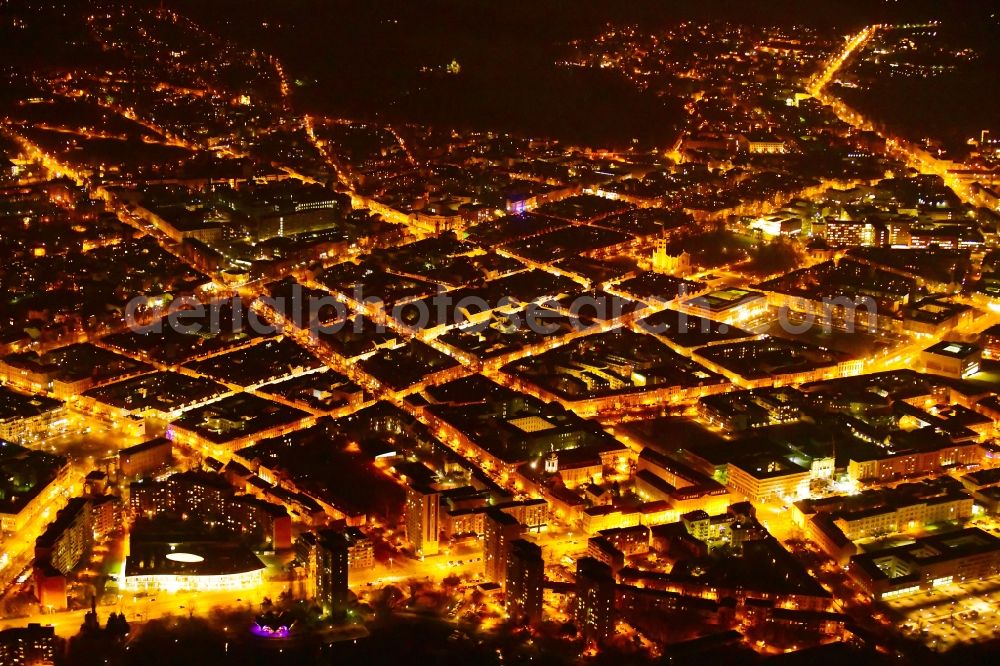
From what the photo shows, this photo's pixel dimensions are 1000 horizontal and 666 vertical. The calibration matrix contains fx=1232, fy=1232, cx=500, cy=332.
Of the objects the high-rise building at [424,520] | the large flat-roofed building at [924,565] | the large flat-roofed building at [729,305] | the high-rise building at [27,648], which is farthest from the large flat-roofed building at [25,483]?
the large flat-roofed building at [729,305]

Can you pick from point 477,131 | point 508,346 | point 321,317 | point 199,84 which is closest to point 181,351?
point 321,317

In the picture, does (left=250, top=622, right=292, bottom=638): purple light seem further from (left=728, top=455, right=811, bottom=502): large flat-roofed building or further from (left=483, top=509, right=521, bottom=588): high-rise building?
(left=728, top=455, right=811, bottom=502): large flat-roofed building

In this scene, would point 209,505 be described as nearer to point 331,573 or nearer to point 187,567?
point 187,567

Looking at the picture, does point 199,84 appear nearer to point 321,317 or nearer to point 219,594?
point 321,317

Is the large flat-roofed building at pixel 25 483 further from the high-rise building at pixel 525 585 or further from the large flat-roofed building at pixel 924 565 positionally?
the large flat-roofed building at pixel 924 565

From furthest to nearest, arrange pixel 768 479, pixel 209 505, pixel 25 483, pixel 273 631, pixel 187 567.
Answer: pixel 768 479 < pixel 25 483 < pixel 209 505 < pixel 187 567 < pixel 273 631

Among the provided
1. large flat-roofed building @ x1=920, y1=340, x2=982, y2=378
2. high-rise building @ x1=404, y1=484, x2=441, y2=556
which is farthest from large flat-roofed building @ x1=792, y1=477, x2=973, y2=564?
large flat-roofed building @ x1=920, y1=340, x2=982, y2=378

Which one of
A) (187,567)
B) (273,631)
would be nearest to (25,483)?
(187,567)
